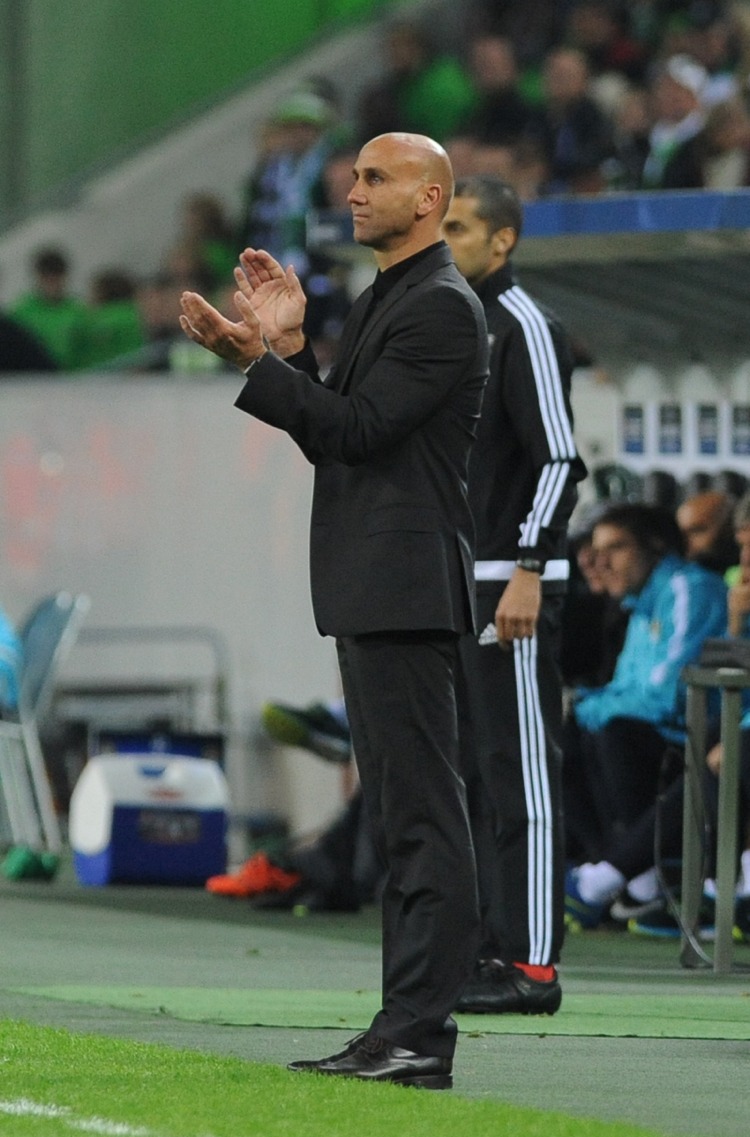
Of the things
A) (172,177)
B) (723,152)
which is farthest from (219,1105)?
(172,177)

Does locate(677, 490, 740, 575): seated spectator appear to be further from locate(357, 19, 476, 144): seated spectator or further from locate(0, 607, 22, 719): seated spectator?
locate(357, 19, 476, 144): seated spectator

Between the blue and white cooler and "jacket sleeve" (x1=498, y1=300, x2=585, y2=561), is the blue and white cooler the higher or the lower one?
the lower one

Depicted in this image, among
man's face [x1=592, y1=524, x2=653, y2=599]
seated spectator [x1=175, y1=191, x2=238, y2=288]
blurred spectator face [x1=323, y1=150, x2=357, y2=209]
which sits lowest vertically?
man's face [x1=592, y1=524, x2=653, y2=599]

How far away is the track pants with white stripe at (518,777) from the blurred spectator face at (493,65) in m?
12.0

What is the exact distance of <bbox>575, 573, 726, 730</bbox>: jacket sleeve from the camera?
10.1 metres

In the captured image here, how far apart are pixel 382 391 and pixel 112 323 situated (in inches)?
505

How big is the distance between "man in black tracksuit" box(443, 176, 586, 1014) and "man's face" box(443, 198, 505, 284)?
1 cm

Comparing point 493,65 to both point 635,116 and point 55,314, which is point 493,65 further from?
point 55,314

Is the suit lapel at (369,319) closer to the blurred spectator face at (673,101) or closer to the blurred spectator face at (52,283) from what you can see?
the blurred spectator face at (673,101)

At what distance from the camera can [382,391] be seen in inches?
216

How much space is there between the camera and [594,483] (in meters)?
11.9

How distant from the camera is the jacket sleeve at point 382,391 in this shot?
5.44 metres

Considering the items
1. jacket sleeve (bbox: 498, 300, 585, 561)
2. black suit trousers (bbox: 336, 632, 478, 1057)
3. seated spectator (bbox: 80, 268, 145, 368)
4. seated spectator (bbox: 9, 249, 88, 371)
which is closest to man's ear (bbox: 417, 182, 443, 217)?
black suit trousers (bbox: 336, 632, 478, 1057)

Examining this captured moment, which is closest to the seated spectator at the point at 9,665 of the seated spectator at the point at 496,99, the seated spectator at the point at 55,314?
the seated spectator at the point at 55,314
